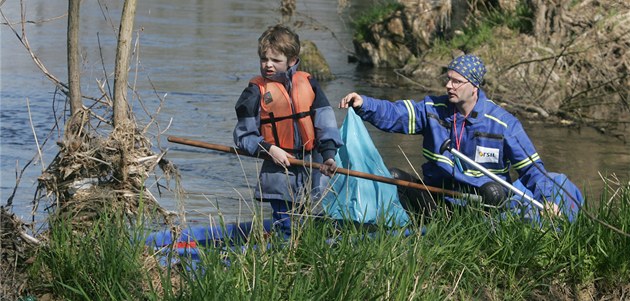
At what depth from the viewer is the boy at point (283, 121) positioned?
629 cm

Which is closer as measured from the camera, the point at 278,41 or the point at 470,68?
the point at 278,41

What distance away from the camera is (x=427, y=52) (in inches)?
648

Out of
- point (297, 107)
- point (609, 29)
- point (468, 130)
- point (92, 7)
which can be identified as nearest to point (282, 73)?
point (297, 107)

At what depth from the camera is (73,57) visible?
5.91m

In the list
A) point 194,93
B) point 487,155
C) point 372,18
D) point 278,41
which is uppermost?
point 278,41

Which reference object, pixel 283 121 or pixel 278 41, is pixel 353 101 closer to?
pixel 283 121

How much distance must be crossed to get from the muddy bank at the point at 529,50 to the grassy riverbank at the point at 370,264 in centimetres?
598

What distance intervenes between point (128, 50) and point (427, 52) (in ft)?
35.7

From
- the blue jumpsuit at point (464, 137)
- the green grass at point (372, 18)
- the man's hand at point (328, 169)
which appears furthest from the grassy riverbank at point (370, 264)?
the green grass at point (372, 18)

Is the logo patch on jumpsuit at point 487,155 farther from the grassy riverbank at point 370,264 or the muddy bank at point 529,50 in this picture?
the muddy bank at point 529,50

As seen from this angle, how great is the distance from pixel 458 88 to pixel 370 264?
2.29 metres

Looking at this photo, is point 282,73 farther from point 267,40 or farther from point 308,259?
point 308,259

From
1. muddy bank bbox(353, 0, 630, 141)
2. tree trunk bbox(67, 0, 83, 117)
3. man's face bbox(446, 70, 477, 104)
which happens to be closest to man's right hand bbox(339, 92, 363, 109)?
man's face bbox(446, 70, 477, 104)

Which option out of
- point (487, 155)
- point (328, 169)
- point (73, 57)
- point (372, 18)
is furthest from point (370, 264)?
point (372, 18)
